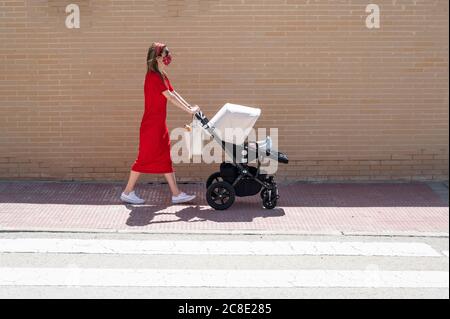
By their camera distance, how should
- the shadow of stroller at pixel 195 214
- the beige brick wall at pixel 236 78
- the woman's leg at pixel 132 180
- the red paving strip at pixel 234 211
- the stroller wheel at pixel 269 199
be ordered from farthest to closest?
the beige brick wall at pixel 236 78 → the woman's leg at pixel 132 180 → the stroller wheel at pixel 269 199 → the shadow of stroller at pixel 195 214 → the red paving strip at pixel 234 211

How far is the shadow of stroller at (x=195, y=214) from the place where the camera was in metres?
8.61

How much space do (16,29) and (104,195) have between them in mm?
2699

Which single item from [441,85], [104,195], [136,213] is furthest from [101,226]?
[441,85]

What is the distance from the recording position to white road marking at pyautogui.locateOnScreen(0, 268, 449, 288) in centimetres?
631

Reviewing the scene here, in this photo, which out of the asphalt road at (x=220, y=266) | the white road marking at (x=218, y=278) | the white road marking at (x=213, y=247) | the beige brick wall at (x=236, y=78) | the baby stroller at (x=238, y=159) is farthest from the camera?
the beige brick wall at (x=236, y=78)

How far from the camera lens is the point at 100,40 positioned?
403 inches

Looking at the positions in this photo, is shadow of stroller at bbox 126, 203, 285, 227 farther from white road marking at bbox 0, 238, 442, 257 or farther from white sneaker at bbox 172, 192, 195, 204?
white road marking at bbox 0, 238, 442, 257

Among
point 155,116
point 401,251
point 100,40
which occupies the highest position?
point 100,40

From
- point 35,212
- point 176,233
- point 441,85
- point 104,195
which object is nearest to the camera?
point 176,233

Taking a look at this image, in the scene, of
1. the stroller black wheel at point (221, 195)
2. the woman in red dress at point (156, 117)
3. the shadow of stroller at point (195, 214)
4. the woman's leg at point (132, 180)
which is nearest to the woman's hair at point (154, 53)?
the woman in red dress at point (156, 117)

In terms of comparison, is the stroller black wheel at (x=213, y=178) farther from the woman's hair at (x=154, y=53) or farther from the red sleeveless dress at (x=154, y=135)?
the woman's hair at (x=154, y=53)

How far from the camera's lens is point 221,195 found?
906 cm

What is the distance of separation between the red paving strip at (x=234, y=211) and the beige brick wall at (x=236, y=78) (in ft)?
1.48

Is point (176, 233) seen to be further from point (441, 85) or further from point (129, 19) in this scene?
point (441, 85)
